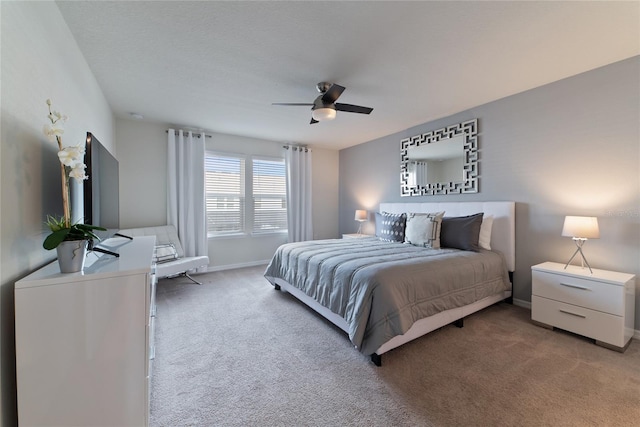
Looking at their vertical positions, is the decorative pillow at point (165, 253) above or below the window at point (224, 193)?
below

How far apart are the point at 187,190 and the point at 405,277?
3.71 m

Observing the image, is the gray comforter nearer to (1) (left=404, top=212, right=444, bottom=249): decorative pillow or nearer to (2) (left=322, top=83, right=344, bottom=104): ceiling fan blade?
(1) (left=404, top=212, right=444, bottom=249): decorative pillow

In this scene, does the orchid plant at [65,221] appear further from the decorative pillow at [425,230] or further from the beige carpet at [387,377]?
the decorative pillow at [425,230]

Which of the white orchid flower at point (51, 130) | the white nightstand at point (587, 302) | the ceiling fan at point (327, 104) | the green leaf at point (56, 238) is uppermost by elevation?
the ceiling fan at point (327, 104)

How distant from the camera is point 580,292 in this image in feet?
7.33

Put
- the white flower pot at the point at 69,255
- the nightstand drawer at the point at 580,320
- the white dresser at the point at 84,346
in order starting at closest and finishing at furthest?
the white dresser at the point at 84,346 → the white flower pot at the point at 69,255 → the nightstand drawer at the point at 580,320

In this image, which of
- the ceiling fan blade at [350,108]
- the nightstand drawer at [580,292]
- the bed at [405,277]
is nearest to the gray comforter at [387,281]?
the bed at [405,277]

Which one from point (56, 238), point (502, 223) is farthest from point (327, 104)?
point (502, 223)

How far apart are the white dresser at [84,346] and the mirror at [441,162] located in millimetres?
3712

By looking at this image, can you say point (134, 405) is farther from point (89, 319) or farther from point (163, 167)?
point (163, 167)

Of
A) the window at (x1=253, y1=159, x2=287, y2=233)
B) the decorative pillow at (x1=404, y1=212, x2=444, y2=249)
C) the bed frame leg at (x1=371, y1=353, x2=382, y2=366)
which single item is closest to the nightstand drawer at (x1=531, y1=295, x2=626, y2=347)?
the decorative pillow at (x1=404, y1=212, x2=444, y2=249)

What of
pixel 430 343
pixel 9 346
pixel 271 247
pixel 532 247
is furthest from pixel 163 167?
pixel 532 247

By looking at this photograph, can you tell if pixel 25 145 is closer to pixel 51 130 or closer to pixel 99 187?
pixel 51 130

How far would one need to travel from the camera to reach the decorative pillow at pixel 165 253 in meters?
3.46
